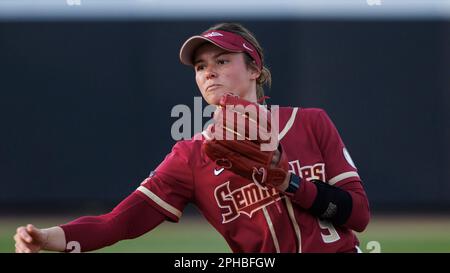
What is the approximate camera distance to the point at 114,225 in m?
2.30

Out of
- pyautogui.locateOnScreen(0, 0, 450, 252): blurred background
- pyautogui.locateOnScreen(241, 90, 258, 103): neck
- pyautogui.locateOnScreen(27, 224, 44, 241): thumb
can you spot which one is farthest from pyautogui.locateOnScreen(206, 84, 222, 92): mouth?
pyautogui.locateOnScreen(0, 0, 450, 252): blurred background

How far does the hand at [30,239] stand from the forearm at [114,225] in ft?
0.40

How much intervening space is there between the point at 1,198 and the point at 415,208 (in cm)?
484

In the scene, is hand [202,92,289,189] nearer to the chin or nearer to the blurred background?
the chin

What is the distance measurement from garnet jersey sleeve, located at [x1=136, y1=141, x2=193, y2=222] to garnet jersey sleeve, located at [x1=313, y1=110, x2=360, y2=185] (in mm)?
444

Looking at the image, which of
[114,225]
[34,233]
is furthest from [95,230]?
[34,233]

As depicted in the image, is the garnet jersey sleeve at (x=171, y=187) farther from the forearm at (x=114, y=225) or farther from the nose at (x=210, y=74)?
the nose at (x=210, y=74)

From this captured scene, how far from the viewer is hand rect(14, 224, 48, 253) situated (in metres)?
2.03

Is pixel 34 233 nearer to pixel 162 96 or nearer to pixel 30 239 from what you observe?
pixel 30 239

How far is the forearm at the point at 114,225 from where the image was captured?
2229mm

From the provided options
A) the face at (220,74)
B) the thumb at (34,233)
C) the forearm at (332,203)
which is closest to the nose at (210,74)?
the face at (220,74)

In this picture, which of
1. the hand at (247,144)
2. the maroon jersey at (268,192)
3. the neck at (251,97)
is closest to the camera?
the hand at (247,144)

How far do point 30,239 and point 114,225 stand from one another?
1.08 feet
